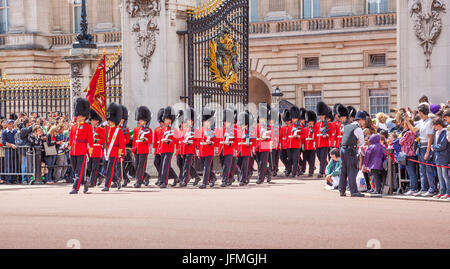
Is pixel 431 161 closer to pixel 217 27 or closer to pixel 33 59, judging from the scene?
pixel 217 27

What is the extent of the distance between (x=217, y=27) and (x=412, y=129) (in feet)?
19.5

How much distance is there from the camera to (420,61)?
17.2 meters

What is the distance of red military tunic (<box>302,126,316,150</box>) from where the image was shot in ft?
62.5

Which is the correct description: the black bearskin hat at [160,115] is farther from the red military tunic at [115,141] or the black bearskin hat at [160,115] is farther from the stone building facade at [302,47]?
the stone building facade at [302,47]

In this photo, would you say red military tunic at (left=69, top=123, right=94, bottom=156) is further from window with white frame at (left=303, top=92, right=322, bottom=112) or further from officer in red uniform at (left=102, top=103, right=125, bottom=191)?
window with white frame at (left=303, top=92, right=322, bottom=112)

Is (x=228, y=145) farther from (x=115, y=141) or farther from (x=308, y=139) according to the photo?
(x=308, y=139)

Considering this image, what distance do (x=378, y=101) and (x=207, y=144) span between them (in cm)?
1847

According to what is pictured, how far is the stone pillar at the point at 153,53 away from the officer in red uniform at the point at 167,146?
1.51 metres

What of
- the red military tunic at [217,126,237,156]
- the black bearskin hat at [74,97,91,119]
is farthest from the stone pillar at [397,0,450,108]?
the black bearskin hat at [74,97,91,119]

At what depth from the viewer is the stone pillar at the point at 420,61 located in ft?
→ 55.5

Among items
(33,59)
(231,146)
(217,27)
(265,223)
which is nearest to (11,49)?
(33,59)

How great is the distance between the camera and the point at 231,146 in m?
15.8

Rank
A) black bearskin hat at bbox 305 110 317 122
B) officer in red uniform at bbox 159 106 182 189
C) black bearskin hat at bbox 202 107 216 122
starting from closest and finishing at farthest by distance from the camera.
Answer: officer in red uniform at bbox 159 106 182 189 → black bearskin hat at bbox 202 107 216 122 → black bearskin hat at bbox 305 110 317 122

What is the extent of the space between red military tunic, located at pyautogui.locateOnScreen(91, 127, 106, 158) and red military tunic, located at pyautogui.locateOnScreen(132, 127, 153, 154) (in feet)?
2.76
